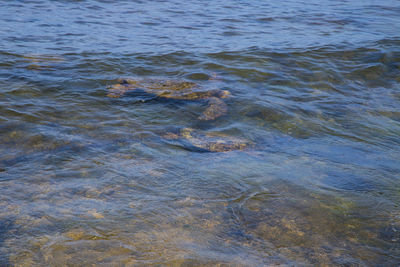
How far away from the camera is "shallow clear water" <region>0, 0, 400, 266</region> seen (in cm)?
267

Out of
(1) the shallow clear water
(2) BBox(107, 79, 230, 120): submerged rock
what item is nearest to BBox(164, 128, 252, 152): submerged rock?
(1) the shallow clear water

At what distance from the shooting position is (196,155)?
162 inches

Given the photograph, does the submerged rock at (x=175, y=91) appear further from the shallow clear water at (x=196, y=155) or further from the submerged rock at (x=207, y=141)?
the submerged rock at (x=207, y=141)

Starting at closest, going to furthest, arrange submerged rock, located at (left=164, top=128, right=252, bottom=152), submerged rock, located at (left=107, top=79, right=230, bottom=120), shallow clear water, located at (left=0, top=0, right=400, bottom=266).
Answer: shallow clear water, located at (left=0, top=0, right=400, bottom=266)
submerged rock, located at (left=164, top=128, right=252, bottom=152)
submerged rock, located at (left=107, top=79, right=230, bottom=120)

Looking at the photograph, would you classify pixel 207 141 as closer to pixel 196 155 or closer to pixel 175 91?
pixel 196 155

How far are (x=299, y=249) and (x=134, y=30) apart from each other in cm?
866

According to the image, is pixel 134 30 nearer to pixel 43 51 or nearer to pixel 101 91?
pixel 43 51

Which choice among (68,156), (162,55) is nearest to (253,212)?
(68,156)

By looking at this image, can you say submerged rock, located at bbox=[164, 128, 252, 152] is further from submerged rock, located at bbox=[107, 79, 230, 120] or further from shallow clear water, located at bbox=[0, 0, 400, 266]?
submerged rock, located at bbox=[107, 79, 230, 120]

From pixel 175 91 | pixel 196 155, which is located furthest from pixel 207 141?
pixel 175 91

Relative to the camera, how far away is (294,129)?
4.99 m

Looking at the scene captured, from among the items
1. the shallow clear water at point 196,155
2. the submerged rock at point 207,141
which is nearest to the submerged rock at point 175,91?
the shallow clear water at point 196,155

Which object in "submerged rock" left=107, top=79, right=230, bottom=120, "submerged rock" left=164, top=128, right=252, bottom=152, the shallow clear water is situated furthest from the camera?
"submerged rock" left=107, top=79, right=230, bottom=120

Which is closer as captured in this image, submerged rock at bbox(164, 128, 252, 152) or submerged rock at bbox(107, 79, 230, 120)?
submerged rock at bbox(164, 128, 252, 152)
